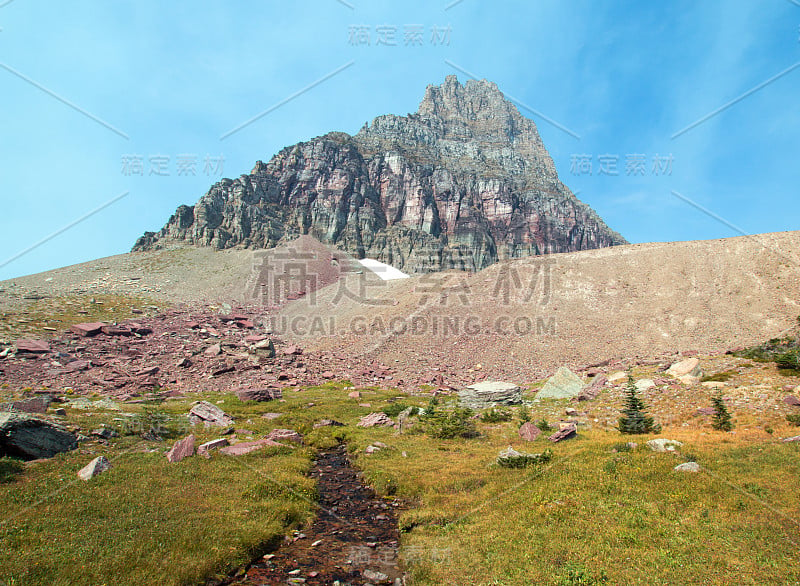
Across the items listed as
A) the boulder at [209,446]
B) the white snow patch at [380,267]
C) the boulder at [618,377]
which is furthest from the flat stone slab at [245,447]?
the white snow patch at [380,267]

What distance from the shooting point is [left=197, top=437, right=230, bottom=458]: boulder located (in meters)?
15.5

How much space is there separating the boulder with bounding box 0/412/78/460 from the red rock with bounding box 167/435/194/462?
12.7ft

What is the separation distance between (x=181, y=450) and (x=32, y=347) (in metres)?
31.7

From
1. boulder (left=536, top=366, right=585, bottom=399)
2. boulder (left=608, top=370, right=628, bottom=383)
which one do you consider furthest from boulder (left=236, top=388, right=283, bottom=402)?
boulder (left=608, top=370, right=628, bottom=383)

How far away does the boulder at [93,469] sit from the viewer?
1200 centimetres

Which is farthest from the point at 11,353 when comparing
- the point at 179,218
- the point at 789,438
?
the point at 179,218

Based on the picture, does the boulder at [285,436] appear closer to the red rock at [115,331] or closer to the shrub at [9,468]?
the shrub at [9,468]

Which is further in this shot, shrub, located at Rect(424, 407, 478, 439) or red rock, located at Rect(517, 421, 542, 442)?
shrub, located at Rect(424, 407, 478, 439)

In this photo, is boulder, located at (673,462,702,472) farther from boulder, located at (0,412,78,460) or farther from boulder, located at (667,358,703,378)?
boulder, located at (0,412,78,460)

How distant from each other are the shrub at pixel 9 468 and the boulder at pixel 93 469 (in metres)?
1.60

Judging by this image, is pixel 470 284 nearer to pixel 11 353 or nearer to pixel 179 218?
pixel 11 353

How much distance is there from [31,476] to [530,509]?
15129 millimetres

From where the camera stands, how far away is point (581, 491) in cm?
1112

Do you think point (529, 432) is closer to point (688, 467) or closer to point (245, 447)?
point (688, 467)
